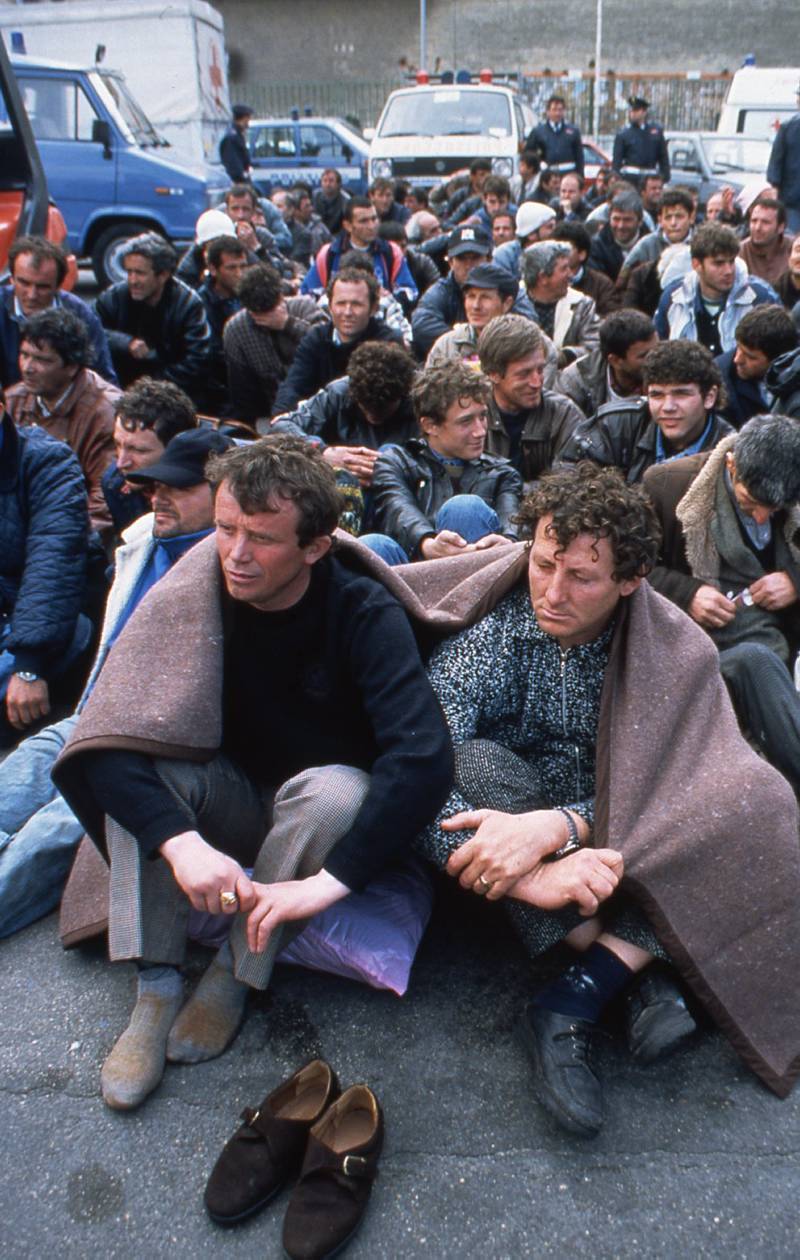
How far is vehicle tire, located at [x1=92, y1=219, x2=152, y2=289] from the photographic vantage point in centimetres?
1212

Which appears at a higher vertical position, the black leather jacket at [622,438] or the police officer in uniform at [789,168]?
the police officer in uniform at [789,168]

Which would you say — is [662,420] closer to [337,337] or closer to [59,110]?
[337,337]

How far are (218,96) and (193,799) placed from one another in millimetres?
16394

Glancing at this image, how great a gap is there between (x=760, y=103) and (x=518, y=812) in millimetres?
18015

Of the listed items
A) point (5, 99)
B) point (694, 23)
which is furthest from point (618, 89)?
point (5, 99)

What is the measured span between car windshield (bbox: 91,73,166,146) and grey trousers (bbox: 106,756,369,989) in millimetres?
11394

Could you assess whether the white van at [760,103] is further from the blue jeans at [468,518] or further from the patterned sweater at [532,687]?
the patterned sweater at [532,687]

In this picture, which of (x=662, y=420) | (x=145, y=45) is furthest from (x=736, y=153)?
(x=662, y=420)

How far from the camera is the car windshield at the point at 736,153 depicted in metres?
16.8

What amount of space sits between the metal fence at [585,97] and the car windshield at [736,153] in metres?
10.6

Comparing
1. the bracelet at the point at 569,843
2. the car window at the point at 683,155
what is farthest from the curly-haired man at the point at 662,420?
the car window at the point at 683,155

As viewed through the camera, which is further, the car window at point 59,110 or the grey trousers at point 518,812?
the car window at point 59,110

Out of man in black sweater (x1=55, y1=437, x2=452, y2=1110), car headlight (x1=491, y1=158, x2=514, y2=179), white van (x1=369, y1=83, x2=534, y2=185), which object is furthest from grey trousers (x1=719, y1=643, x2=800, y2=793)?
white van (x1=369, y1=83, x2=534, y2=185)

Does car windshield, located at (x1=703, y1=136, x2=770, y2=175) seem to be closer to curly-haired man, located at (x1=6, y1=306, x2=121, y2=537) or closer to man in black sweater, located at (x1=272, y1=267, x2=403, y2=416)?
man in black sweater, located at (x1=272, y1=267, x2=403, y2=416)
